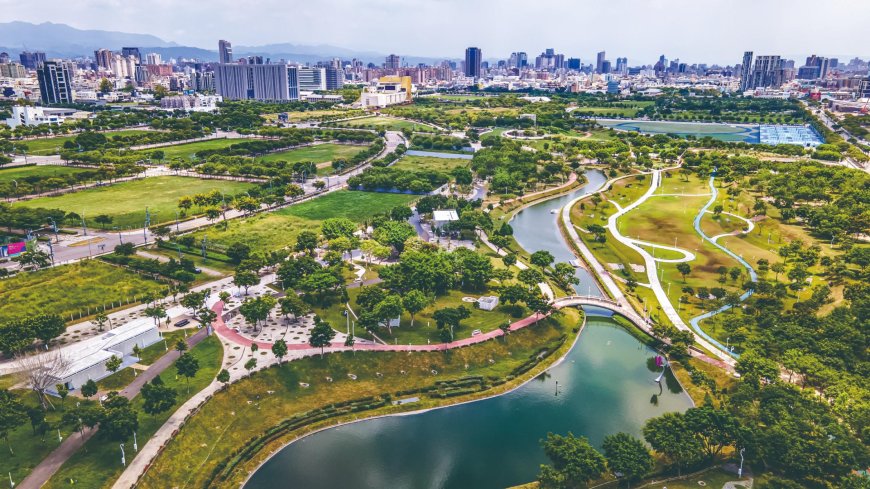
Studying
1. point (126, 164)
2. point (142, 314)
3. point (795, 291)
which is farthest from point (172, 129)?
point (795, 291)

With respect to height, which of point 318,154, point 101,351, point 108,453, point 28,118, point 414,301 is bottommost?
point 108,453

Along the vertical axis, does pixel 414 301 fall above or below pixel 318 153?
below

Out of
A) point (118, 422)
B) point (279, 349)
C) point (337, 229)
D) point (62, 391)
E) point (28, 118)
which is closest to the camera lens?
point (118, 422)

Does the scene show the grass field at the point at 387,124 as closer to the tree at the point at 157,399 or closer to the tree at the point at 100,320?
the tree at the point at 100,320

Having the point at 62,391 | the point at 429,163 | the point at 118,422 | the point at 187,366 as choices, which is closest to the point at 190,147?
the point at 429,163

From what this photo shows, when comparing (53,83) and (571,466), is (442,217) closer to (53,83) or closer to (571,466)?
(571,466)

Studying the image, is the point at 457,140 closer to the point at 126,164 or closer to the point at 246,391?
the point at 126,164

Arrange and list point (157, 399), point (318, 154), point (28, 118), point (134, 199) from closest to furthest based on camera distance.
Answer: point (157, 399), point (134, 199), point (318, 154), point (28, 118)

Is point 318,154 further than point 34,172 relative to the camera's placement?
Yes
